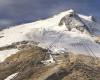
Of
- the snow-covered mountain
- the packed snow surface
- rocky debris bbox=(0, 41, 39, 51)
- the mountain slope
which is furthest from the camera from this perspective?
the snow-covered mountain

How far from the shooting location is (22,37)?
75250 mm

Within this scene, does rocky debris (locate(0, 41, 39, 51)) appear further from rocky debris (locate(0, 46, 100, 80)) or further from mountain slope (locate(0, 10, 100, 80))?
rocky debris (locate(0, 46, 100, 80))

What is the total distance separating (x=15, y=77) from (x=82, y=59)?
11.3 meters

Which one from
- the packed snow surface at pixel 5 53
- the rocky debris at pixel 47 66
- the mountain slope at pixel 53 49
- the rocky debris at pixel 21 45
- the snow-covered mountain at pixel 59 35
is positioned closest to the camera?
the rocky debris at pixel 47 66

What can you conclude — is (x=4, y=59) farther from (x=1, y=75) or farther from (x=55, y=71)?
(x=55, y=71)

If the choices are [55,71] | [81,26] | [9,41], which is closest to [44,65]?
[55,71]

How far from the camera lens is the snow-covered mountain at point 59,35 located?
2788 inches

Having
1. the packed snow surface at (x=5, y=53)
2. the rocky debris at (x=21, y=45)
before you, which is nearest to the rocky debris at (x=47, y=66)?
the packed snow surface at (x=5, y=53)

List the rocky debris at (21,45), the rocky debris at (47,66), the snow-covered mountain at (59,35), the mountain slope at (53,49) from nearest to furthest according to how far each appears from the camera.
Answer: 1. the rocky debris at (47,66)
2. the mountain slope at (53,49)
3. the rocky debris at (21,45)
4. the snow-covered mountain at (59,35)

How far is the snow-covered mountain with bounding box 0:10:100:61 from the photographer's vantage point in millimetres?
70812

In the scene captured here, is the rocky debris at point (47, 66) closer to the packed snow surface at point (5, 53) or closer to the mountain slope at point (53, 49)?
the mountain slope at point (53, 49)

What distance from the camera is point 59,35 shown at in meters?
77.3

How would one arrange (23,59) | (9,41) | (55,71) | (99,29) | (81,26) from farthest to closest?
1. (99,29)
2. (81,26)
3. (9,41)
4. (23,59)
5. (55,71)

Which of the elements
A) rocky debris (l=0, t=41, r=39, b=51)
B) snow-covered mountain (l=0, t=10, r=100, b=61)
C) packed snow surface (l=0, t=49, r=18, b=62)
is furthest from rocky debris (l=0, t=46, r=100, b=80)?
snow-covered mountain (l=0, t=10, r=100, b=61)
